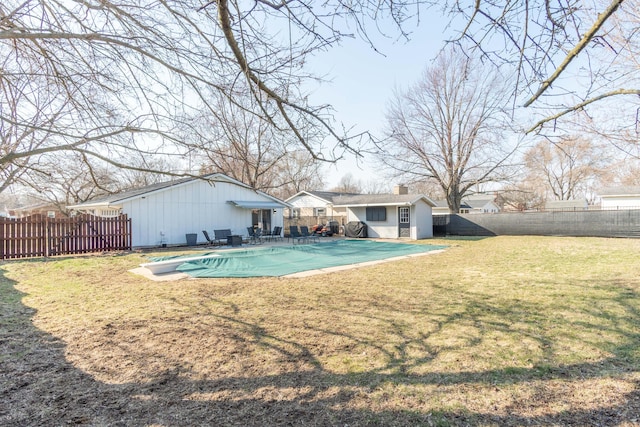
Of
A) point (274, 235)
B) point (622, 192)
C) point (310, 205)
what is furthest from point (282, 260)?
point (622, 192)

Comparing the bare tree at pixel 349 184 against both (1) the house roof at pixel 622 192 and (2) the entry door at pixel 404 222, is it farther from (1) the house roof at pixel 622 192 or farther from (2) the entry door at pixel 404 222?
(2) the entry door at pixel 404 222

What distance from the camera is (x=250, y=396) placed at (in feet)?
9.22

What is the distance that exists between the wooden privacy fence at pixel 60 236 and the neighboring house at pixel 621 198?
37.1 m

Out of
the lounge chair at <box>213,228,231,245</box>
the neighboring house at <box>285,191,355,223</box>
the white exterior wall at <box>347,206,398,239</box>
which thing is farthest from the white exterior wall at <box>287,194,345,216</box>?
the lounge chair at <box>213,228,231,245</box>

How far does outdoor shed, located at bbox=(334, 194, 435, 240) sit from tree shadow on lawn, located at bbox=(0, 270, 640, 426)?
17.3 metres

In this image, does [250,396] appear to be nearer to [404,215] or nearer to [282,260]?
[282,260]

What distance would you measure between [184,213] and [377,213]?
1170cm

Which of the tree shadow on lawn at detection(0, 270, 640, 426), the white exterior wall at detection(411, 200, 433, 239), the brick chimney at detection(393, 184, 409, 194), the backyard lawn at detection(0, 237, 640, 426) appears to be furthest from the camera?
the brick chimney at detection(393, 184, 409, 194)

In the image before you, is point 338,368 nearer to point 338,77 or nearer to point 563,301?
point 338,77

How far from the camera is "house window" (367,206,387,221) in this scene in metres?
21.6

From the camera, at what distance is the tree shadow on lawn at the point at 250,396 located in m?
2.45

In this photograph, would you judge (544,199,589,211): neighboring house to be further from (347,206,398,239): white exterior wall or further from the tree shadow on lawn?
the tree shadow on lawn

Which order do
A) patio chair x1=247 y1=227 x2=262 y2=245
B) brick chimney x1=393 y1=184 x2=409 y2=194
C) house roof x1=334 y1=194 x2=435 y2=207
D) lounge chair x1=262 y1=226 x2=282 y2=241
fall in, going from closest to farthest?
patio chair x1=247 y1=227 x2=262 y2=245
lounge chair x1=262 y1=226 x2=282 y2=241
house roof x1=334 y1=194 x2=435 y2=207
brick chimney x1=393 y1=184 x2=409 y2=194

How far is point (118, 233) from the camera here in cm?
1473
